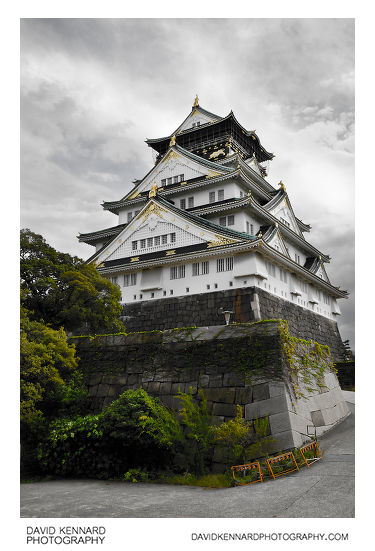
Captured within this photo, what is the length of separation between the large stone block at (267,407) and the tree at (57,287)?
8.05 meters

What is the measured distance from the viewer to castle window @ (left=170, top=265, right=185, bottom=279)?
85.2ft

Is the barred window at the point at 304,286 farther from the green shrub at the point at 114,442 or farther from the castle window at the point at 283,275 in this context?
A: the green shrub at the point at 114,442

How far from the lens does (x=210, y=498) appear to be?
8820 millimetres

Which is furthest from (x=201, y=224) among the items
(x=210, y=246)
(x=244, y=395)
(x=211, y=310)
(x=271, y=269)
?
(x=244, y=395)

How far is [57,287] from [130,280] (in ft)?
38.0

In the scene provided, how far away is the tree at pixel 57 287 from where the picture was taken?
15.5 m

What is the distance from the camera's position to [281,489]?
28.6ft

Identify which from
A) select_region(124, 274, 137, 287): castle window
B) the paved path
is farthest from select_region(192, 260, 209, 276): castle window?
the paved path

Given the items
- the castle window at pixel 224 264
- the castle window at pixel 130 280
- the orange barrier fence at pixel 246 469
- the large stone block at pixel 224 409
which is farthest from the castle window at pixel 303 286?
the orange barrier fence at pixel 246 469

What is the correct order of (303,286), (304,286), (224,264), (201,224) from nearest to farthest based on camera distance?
(224,264) < (201,224) < (303,286) < (304,286)

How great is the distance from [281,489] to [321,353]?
7.74 meters

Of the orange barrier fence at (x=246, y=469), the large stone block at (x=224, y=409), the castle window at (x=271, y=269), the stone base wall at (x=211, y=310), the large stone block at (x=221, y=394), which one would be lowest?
the orange barrier fence at (x=246, y=469)

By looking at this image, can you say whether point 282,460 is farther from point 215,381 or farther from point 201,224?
point 201,224
